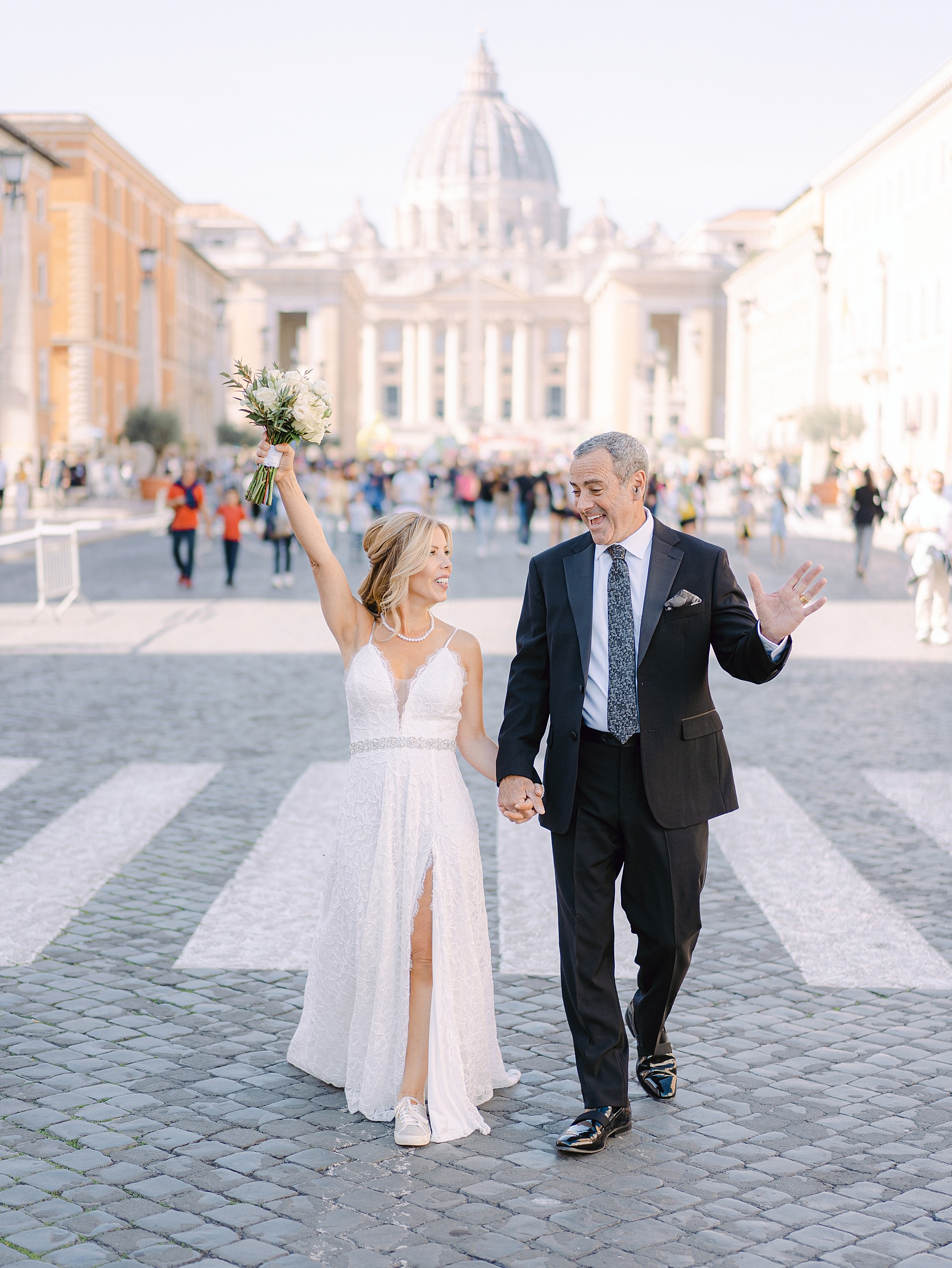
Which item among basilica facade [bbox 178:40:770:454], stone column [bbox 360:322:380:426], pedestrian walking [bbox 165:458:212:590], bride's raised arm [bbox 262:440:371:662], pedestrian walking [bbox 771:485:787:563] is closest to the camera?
bride's raised arm [bbox 262:440:371:662]

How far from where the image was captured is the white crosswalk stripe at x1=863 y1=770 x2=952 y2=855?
7301 millimetres

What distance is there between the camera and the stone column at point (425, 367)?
155 meters

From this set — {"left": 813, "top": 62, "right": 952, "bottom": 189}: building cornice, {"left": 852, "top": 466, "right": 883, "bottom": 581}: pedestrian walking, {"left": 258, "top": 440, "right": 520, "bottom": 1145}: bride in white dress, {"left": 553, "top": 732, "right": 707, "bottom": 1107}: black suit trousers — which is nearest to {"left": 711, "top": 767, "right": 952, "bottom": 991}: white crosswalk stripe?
{"left": 553, "top": 732, "right": 707, "bottom": 1107}: black suit trousers

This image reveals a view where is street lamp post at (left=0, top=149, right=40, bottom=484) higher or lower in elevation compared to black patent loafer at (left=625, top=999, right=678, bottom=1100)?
higher

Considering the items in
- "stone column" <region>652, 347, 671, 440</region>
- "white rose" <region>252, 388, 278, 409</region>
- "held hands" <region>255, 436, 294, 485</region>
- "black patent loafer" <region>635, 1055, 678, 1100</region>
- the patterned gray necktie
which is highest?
"stone column" <region>652, 347, 671, 440</region>

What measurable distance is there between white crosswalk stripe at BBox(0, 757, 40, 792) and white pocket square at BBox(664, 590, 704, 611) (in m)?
4.89

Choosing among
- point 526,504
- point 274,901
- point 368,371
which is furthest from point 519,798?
point 368,371

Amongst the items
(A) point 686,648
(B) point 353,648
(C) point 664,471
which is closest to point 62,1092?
(B) point 353,648

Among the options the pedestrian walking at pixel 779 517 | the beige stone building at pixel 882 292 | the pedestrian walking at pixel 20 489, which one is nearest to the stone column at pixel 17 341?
the pedestrian walking at pixel 20 489

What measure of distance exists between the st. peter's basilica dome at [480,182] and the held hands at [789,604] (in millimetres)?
171061

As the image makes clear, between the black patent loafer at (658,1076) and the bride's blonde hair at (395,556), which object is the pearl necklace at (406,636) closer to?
the bride's blonde hair at (395,556)

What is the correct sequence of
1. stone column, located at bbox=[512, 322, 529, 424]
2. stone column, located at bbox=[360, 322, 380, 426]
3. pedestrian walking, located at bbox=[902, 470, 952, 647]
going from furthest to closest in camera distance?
stone column, located at bbox=[360, 322, 380, 426], stone column, located at bbox=[512, 322, 529, 424], pedestrian walking, located at bbox=[902, 470, 952, 647]

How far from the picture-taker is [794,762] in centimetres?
885

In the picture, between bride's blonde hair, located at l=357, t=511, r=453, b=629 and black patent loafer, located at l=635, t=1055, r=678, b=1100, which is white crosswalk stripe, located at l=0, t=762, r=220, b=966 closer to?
bride's blonde hair, located at l=357, t=511, r=453, b=629
